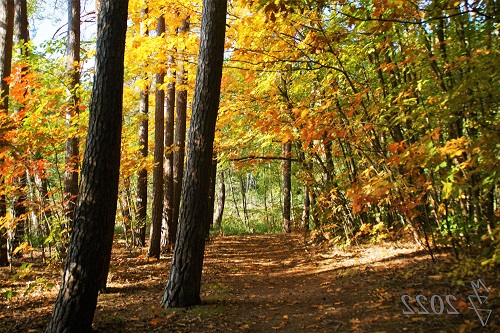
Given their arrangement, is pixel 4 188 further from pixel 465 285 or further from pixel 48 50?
pixel 465 285

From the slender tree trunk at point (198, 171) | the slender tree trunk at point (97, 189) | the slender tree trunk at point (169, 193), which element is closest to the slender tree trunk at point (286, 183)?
the slender tree trunk at point (169, 193)

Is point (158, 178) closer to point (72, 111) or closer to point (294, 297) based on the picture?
point (72, 111)

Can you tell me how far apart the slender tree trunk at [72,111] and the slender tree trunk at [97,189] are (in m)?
3.54

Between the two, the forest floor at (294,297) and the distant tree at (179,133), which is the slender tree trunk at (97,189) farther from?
the distant tree at (179,133)

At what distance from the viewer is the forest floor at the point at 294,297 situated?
4496 millimetres

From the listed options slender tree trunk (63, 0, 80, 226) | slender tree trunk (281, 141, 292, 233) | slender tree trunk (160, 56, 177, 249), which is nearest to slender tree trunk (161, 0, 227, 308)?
slender tree trunk (63, 0, 80, 226)

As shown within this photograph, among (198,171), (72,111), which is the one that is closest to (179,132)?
(72,111)

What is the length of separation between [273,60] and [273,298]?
14.2 ft

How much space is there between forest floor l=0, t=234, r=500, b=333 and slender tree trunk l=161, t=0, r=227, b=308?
35 cm

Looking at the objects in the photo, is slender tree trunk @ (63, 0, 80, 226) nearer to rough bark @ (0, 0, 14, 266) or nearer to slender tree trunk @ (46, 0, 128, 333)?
rough bark @ (0, 0, 14, 266)

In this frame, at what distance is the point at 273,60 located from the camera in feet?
23.0

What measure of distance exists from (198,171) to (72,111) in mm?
4760

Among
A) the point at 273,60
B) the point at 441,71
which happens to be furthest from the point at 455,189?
the point at 273,60

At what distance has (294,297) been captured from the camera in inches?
252
